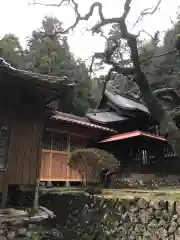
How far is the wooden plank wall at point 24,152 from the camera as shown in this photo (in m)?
8.16

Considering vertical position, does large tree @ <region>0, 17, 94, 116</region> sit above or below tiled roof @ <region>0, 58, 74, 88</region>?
above

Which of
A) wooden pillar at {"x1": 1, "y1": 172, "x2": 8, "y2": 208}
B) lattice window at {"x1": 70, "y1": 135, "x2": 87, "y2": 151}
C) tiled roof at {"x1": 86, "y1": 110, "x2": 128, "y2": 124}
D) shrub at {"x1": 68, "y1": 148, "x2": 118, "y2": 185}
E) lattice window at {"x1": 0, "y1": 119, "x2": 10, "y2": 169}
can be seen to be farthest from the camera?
tiled roof at {"x1": 86, "y1": 110, "x2": 128, "y2": 124}

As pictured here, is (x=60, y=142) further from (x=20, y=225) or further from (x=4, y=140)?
(x=20, y=225)

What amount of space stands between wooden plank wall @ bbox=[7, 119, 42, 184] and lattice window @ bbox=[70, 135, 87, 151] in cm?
676

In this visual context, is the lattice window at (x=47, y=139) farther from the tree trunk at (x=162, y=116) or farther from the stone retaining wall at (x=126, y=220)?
the tree trunk at (x=162, y=116)

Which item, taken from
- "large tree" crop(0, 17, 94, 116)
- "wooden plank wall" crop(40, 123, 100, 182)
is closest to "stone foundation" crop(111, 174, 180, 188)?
"wooden plank wall" crop(40, 123, 100, 182)

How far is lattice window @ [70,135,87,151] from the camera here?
15800mm

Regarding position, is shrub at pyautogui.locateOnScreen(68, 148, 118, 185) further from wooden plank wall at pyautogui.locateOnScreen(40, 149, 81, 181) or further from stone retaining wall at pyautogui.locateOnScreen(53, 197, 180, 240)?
wooden plank wall at pyautogui.locateOnScreen(40, 149, 81, 181)

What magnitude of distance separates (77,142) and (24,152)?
777 centimetres

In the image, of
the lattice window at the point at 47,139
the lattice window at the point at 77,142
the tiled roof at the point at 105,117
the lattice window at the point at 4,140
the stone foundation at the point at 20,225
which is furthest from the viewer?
the tiled roof at the point at 105,117

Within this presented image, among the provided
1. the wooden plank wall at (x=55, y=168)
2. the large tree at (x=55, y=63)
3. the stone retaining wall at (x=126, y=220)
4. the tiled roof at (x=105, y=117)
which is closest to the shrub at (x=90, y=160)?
the stone retaining wall at (x=126, y=220)

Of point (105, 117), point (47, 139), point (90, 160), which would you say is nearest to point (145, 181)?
point (90, 160)

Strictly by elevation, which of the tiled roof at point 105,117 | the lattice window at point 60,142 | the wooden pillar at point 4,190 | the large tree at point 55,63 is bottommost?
the wooden pillar at point 4,190

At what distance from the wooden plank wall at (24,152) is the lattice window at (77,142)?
6.76 meters
